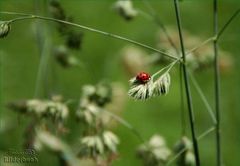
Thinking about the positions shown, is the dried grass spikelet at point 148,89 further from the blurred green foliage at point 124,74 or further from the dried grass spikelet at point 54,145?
the blurred green foliage at point 124,74

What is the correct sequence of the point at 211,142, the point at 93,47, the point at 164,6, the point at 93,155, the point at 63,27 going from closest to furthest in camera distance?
the point at 93,155, the point at 63,27, the point at 211,142, the point at 93,47, the point at 164,6

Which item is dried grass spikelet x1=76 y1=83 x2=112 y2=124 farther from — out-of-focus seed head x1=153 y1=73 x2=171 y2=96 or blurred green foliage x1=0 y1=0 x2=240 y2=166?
out-of-focus seed head x1=153 y1=73 x2=171 y2=96

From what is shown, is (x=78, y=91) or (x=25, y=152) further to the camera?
(x=78, y=91)

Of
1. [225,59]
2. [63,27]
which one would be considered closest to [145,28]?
[225,59]

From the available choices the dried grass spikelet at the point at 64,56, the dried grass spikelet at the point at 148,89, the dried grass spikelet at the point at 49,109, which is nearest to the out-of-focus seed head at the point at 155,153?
the dried grass spikelet at the point at 49,109

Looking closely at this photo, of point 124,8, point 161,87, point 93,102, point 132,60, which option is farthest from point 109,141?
point 132,60

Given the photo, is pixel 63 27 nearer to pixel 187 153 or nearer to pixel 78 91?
pixel 187 153

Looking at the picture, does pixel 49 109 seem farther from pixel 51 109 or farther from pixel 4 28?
pixel 4 28
